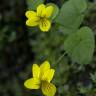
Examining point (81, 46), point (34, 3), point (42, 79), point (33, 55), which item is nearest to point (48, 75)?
point (42, 79)

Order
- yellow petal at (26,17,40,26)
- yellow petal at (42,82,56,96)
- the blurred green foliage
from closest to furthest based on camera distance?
yellow petal at (42,82,56,96), yellow petal at (26,17,40,26), the blurred green foliage

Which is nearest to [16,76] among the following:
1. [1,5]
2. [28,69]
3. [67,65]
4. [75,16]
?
[28,69]

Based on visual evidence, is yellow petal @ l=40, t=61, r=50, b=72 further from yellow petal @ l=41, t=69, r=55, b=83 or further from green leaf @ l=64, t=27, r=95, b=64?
green leaf @ l=64, t=27, r=95, b=64

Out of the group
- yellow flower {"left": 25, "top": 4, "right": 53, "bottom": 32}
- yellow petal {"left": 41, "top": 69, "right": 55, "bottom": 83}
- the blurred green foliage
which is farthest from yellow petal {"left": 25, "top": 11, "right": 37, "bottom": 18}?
yellow petal {"left": 41, "top": 69, "right": 55, "bottom": 83}

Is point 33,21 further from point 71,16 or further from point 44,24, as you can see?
point 71,16

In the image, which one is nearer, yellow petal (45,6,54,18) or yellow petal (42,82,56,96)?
yellow petal (42,82,56,96)

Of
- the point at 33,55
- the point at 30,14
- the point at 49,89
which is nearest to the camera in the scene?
the point at 49,89

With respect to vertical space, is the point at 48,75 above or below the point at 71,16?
below
